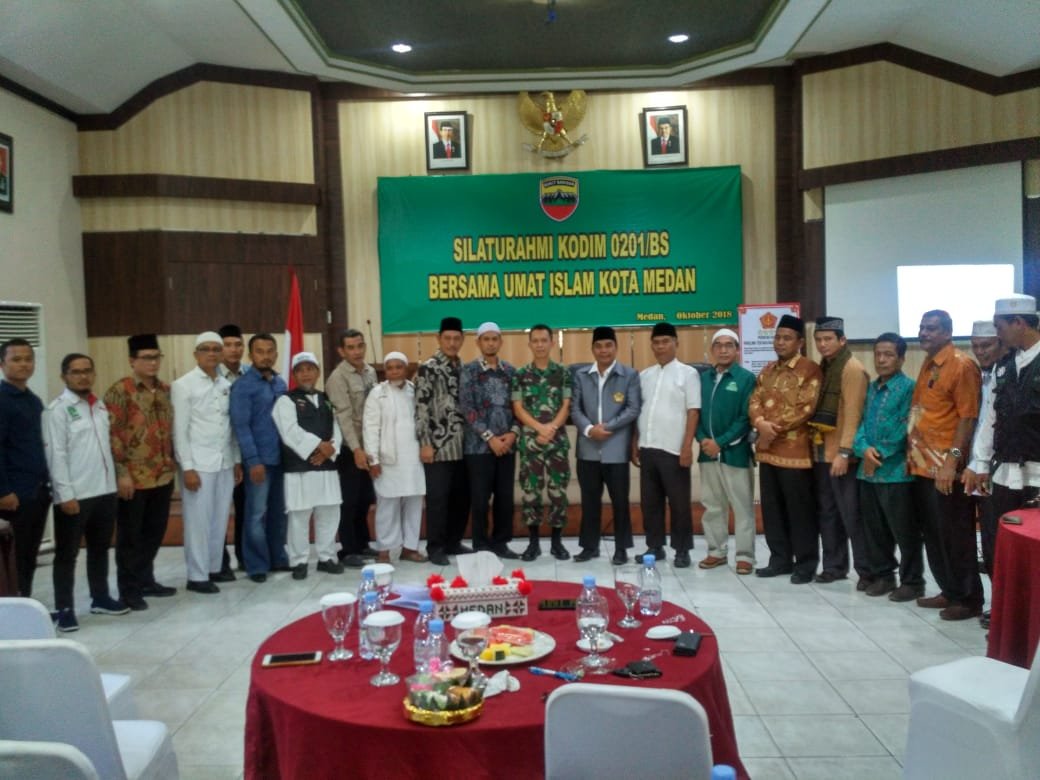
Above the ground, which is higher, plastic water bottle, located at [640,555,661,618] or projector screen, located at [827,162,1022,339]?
projector screen, located at [827,162,1022,339]

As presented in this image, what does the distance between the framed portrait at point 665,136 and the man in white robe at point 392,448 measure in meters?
4.07

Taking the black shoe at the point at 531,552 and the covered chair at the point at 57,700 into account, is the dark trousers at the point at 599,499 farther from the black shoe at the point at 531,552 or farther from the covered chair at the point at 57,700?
the covered chair at the point at 57,700

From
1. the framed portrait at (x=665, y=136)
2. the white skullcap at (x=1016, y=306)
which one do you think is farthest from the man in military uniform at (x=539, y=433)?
the framed portrait at (x=665, y=136)

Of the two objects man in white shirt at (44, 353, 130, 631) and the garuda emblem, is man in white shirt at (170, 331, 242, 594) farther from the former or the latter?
the garuda emblem

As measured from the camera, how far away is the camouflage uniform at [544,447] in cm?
556

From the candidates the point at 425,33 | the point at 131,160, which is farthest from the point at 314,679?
the point at 131,160

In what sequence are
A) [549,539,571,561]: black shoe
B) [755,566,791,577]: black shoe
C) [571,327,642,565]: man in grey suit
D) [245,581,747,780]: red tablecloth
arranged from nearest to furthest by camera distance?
[245,581,747,780]: red tablecloth < [755,566,791,577]: black shoe < [571,327,642,565]: man in grey suit < [549,539,571,561]: black shoe

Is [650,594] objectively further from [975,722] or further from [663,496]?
[663,496]

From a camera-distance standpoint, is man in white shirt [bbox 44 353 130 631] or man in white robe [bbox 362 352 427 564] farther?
man in white robe [bbox 362 352 427 564]

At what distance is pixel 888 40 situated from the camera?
7457mm

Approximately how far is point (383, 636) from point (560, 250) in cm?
662

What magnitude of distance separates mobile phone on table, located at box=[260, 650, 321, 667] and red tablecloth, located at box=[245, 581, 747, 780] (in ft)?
0.07

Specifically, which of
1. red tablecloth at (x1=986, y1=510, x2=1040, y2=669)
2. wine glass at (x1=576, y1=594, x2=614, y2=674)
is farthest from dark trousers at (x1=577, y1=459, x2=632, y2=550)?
wine glass at (x1=576, y1=594, x2=614, y2=674)

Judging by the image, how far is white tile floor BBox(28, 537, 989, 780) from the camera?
299 centimetres
